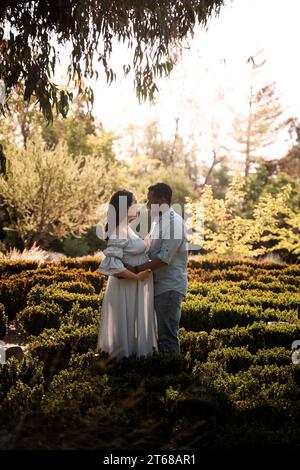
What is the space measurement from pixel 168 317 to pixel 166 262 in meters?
0.60

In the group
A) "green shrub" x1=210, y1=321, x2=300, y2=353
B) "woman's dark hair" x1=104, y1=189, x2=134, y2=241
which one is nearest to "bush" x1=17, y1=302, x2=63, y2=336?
"green shrub" x1=210, y1=321, x2=300, y2=353

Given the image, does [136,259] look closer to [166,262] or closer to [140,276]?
[140,276]

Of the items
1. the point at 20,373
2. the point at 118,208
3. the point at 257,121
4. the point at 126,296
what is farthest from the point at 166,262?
the point at 257,121

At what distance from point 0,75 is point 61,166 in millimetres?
13844

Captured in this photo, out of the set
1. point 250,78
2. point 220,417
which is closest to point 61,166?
point 220,417

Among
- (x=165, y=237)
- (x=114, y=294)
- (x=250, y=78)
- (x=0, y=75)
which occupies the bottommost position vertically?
(x=114, y=294)

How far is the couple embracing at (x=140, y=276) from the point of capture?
5484mm

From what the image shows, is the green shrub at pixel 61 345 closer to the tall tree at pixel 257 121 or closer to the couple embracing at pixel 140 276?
the couple embracing at pixel 140 276

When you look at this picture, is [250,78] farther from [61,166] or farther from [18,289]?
[18,289]

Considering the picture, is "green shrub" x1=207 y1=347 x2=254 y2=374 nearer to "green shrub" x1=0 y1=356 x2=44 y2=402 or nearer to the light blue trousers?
the light blue trousers

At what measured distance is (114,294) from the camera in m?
5.57

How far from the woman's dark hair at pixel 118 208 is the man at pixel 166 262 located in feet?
0.91

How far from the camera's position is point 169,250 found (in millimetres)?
5496

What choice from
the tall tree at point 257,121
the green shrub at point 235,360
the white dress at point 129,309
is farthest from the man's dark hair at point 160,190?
the tall tree at point 257,121
